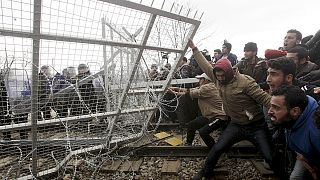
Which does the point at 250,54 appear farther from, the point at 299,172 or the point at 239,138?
the point at 299,172

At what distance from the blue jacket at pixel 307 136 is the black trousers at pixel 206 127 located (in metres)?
2.15

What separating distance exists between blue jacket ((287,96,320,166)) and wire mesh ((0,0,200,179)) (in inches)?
85.1

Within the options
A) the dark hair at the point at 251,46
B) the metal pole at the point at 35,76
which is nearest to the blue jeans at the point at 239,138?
the dark hair at the point at 251,46

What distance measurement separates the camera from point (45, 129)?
417 centimetres

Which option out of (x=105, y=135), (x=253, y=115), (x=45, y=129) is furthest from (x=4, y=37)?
(x=253, y=115)

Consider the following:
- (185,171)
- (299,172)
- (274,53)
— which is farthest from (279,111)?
(185,171)

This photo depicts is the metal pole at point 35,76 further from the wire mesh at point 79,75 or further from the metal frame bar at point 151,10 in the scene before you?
the metal frame bar at point 151,10

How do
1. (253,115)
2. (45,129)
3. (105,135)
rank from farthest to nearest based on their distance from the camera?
(105,135) < (253,115) < (45,129)

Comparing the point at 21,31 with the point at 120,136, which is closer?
the point at 21,31

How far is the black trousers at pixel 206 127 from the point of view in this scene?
5.30m

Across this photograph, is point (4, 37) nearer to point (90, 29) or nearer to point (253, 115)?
point (90, 29)

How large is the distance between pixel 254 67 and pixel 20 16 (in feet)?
12.9

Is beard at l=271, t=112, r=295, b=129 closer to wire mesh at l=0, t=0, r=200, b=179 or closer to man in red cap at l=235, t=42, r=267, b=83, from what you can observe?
wire mesh at l=0, t=0, r=200, b=179

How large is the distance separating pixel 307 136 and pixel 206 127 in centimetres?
243
